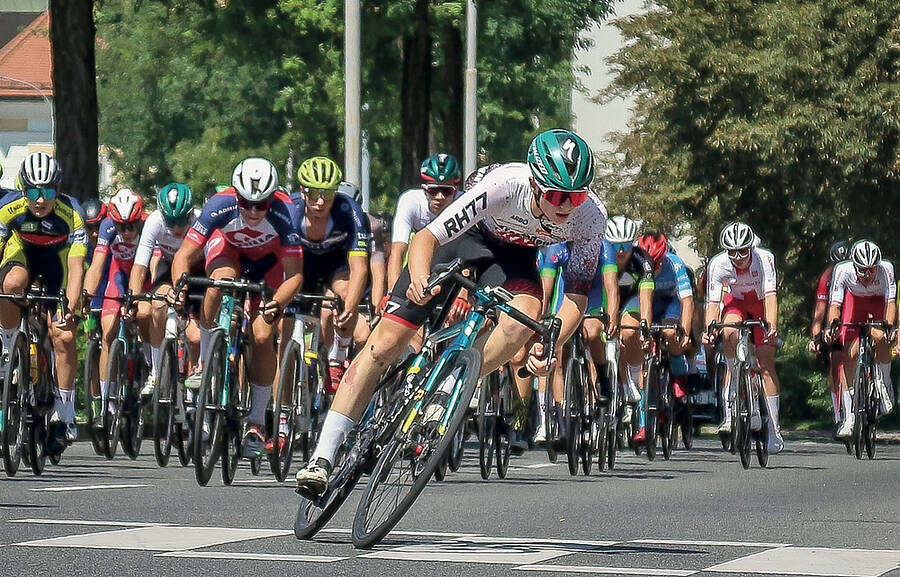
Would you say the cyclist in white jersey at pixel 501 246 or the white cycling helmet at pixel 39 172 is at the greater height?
the white cycling helmet at pixel 39 172

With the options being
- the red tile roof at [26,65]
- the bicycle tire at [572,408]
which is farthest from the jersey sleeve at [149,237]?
the red tile roof at [26,65]

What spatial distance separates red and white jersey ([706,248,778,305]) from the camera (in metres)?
17.6

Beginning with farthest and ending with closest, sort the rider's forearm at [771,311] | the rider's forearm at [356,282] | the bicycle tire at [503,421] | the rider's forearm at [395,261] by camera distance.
Answer: the rider's forearm at [771,311] → the rider's forearm at [395,261] → the bicycle tire at [503,421] → the rider's forearm at [356,282]

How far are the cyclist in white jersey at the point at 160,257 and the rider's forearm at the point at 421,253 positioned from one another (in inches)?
234

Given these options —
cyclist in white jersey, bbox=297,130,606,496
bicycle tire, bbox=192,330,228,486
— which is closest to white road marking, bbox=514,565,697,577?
cyclist in white jersey, bbox=297,130,606,496

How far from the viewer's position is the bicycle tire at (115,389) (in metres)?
15.3

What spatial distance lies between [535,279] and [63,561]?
2611mm

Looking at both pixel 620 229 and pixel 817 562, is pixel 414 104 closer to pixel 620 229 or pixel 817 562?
pixel 620 229

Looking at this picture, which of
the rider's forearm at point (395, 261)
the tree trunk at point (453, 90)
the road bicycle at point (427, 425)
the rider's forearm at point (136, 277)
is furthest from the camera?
the tree trunk at point (453, 90)

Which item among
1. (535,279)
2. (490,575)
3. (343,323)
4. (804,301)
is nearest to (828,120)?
(804,301)

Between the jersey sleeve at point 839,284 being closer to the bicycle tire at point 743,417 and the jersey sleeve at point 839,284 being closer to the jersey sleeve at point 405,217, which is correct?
the bicycle tire at point 743,417

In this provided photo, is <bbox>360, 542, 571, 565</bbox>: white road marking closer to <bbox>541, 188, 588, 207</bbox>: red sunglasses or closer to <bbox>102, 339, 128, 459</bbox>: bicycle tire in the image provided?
<bbox>541, 188, 588, 207</bbox>: red sunglasses

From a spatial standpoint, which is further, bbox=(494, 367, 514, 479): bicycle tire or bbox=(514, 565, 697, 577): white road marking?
bbox=(494, 367, 514, 479): bicycle tire

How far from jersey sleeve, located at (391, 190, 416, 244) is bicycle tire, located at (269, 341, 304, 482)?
2094 mm
